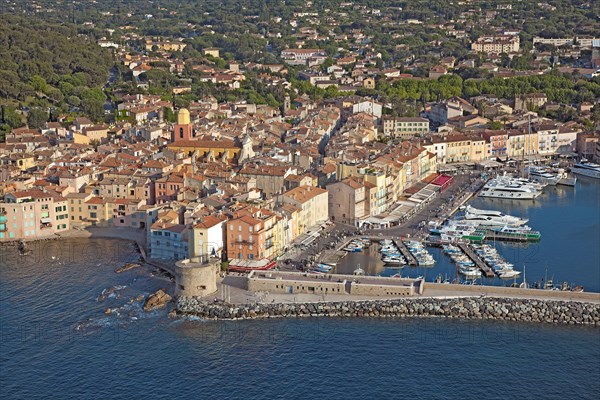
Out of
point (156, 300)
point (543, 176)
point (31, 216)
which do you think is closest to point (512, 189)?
point (543, 176)

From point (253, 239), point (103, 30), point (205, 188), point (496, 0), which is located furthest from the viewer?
point (496, 0)

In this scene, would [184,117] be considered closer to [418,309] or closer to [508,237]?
[508,237]

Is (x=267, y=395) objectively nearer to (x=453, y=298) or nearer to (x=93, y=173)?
(x=453, y=298)

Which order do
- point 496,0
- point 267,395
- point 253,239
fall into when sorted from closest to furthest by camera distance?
point 267,395 < point 253,239 < point 496,0

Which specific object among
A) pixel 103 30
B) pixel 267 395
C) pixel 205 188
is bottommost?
pixel 267 395

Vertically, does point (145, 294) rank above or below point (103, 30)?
below

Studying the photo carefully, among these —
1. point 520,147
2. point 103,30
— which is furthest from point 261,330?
point 103,30

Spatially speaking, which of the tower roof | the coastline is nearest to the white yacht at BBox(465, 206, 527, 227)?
the coastline

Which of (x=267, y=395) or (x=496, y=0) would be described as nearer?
(x=267, y=395)
